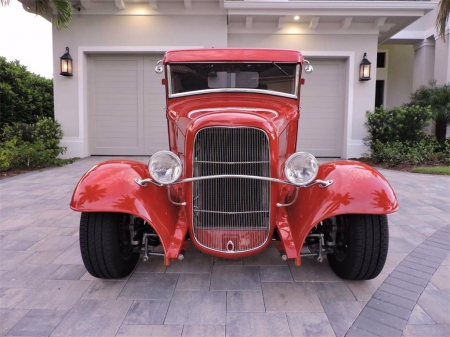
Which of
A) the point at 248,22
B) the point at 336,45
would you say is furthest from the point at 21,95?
the point at 336,45

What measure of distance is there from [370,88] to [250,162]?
8.33 metres

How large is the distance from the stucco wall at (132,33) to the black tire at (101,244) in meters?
7.53

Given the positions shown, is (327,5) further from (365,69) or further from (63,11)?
(63,11)

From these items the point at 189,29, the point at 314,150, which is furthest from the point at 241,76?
the point at 314,150

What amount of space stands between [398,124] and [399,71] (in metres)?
6.36

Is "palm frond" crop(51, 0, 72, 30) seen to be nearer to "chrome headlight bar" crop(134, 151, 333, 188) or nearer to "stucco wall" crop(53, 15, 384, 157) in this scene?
"stucco wall" crop(53, 15, 384, 157)

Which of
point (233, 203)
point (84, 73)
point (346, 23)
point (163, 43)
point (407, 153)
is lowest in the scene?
point (233, 203)

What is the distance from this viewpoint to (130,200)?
2.45 m

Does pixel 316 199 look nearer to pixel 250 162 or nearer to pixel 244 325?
pixel 250 162

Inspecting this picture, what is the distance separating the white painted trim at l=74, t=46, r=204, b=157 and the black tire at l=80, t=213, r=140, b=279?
7385 mm

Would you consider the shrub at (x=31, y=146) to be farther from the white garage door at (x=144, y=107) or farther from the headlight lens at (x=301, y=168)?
the headlight lens at (x=301, y=168)

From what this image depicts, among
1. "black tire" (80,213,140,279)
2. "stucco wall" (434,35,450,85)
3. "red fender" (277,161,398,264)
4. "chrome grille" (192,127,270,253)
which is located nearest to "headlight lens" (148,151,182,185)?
"chrome grille" (192,127,270,253)

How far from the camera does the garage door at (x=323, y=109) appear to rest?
9.77 metres

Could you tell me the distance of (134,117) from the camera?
9656 millimetres
